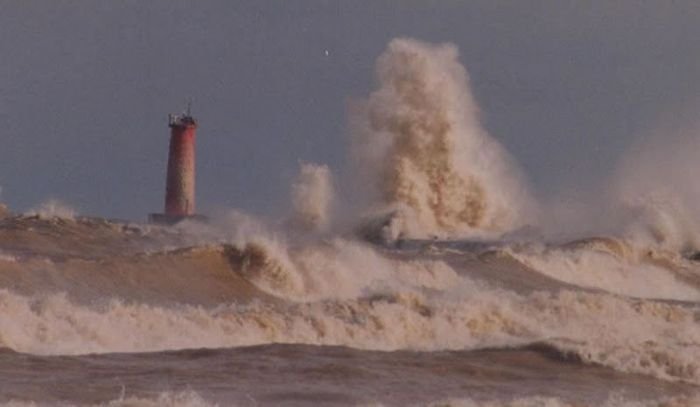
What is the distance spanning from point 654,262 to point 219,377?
956 inches

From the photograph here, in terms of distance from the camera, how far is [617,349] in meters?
14.7

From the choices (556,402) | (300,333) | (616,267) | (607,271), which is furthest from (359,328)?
(616,267)

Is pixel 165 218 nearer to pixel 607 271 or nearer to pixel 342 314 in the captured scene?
pixel 607 271

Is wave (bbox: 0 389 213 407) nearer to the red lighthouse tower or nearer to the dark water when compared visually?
the dark water

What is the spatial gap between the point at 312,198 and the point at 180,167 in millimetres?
5479

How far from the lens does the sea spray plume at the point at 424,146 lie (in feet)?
123

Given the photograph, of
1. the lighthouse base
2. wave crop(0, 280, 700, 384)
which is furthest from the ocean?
the lighthouse base

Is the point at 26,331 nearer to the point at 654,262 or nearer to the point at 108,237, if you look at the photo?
the point at 108,237

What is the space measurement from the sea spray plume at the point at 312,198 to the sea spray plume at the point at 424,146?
3.95 feet

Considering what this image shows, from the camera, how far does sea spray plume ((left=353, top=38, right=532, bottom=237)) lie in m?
37.6

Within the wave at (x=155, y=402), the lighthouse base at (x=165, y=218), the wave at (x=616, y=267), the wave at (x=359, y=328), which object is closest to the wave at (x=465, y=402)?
the wave at (x=155, y=402)

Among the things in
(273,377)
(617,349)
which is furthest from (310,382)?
(617,349)

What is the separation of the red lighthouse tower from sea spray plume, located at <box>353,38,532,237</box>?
518 cm

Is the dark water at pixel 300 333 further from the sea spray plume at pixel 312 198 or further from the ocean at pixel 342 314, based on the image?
the sea spray plume at pixel 312 198
